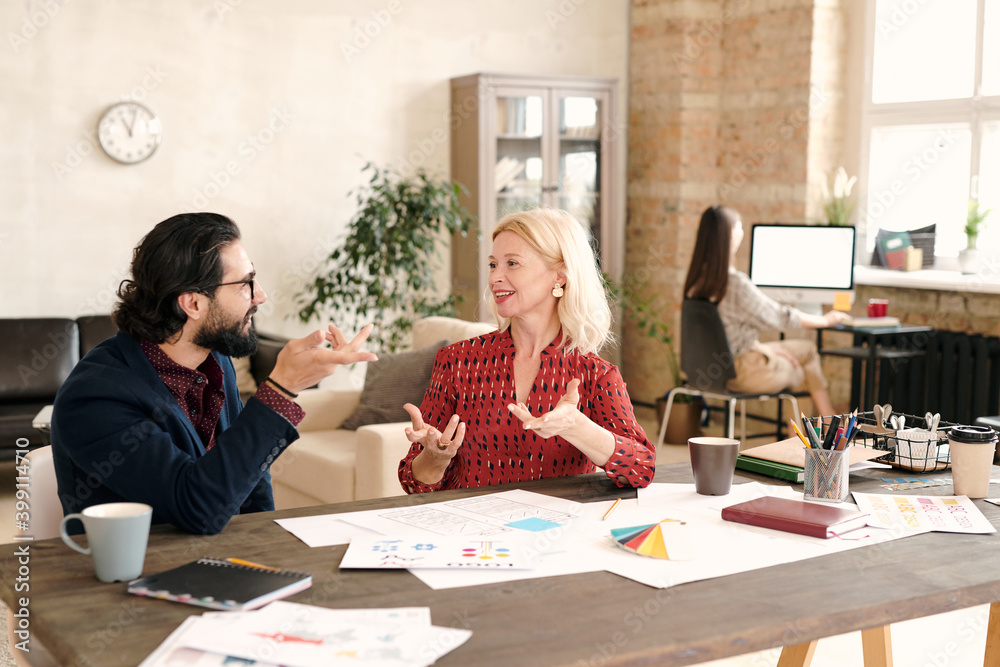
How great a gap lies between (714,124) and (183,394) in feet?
16.1

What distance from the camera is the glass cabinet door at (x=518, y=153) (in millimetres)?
5812

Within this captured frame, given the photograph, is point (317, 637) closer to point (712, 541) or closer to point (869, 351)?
point (712, 541)

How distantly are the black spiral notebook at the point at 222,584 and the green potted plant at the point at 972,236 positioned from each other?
4596mm

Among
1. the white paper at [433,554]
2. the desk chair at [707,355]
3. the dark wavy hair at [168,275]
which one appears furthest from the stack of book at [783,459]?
the desk chair at [707,355]

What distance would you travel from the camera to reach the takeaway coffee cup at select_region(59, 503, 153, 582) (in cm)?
131

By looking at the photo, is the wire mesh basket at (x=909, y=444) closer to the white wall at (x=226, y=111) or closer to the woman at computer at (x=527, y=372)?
the woman at computer at (x=527, y=372)

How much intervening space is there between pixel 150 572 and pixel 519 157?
15.6 ft

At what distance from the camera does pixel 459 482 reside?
2.12 m

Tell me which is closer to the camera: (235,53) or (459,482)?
→ (459,482)

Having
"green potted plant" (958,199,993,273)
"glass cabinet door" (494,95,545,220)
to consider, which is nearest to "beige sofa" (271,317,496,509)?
"glass cabinet door" (494,95,545,220)

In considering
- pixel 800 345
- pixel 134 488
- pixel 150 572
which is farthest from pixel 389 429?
pixel 800 345

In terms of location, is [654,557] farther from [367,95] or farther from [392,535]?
[367,95]

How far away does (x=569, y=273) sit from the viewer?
7.16ft

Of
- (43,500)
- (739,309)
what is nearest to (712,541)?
(43,500)
